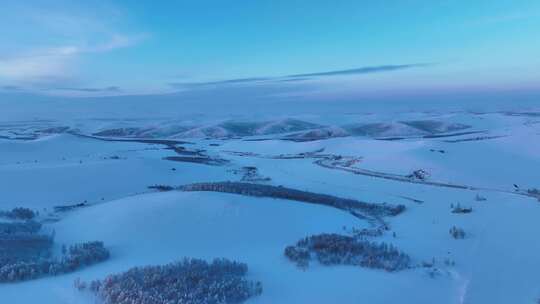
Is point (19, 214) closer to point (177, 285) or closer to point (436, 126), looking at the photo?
point (177, 285)

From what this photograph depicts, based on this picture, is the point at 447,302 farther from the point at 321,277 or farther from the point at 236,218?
the point at 236,218

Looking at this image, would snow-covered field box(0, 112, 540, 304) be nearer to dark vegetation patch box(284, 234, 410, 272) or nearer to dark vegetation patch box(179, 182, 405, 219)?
dark vegetation patch box(284, 234, 410, 272)

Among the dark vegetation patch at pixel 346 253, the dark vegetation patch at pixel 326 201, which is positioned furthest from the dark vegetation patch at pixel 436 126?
the dark vegetation patch at pixel 346 253

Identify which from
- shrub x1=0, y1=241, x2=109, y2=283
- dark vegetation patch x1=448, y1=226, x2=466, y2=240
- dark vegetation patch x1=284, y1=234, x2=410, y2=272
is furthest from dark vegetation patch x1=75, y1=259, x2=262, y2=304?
dark vegetation patch x1=448, y1=226, x2=466, y2=240

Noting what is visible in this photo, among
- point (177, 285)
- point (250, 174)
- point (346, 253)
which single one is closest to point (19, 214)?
point (177, 285)

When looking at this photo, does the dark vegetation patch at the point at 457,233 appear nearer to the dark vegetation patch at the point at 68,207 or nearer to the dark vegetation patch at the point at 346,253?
the dark vegetation patch at the point at 346,253

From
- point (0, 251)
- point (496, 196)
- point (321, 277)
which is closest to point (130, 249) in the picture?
point (0, 251)
